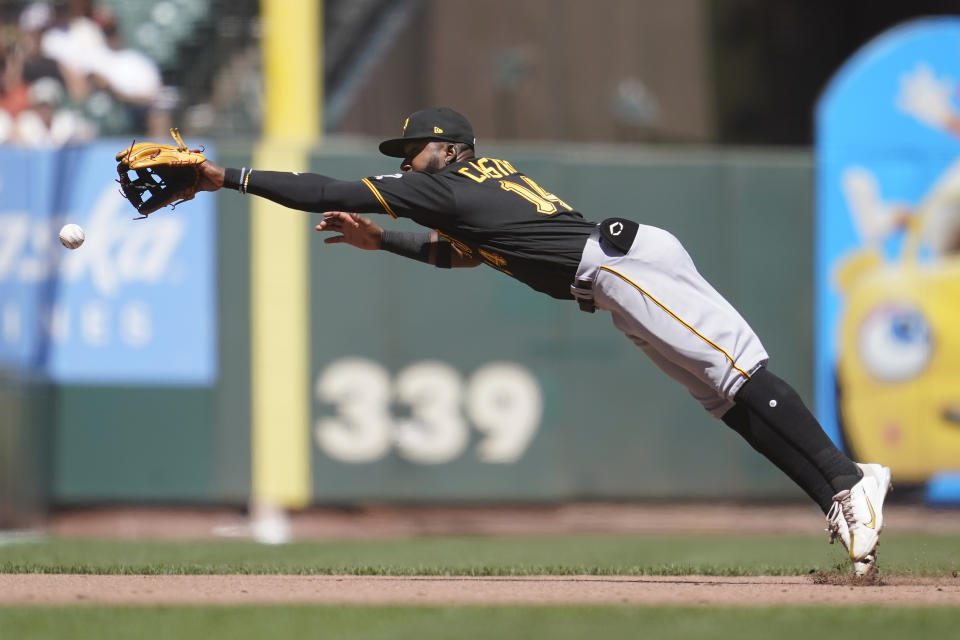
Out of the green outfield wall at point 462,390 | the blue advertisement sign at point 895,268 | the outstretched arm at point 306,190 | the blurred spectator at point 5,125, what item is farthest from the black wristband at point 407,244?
the blue advertisement sign at point 895,268

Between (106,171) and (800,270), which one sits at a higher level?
(106,171)

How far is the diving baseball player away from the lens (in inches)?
193

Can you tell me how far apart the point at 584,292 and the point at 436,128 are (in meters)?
0.86

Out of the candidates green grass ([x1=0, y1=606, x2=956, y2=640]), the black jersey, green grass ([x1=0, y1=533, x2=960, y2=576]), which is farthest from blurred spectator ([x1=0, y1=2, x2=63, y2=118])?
green grass ([x1=0, y1=606, x2=956, y2=640])

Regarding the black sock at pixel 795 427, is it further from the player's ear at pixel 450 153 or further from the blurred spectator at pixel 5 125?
the blurred spectator at pixel 5 125

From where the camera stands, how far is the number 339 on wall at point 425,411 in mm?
10797

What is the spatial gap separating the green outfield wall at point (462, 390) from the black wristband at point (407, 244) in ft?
16.9

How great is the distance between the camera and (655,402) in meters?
11.2

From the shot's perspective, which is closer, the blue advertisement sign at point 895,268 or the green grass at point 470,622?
the green grass at point 470,622

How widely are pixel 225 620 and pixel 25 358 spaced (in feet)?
22.2

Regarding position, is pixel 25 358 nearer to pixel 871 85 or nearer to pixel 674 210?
pixel 674 210

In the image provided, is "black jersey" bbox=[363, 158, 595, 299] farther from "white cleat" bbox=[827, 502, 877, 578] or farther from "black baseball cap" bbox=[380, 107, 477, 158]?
"white cleat" bbox=[827, 502, 877, 578]

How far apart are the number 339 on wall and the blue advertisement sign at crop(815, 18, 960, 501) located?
261 cm

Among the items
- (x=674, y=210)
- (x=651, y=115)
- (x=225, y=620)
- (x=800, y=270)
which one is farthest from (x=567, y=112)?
(x=225, y=620)
